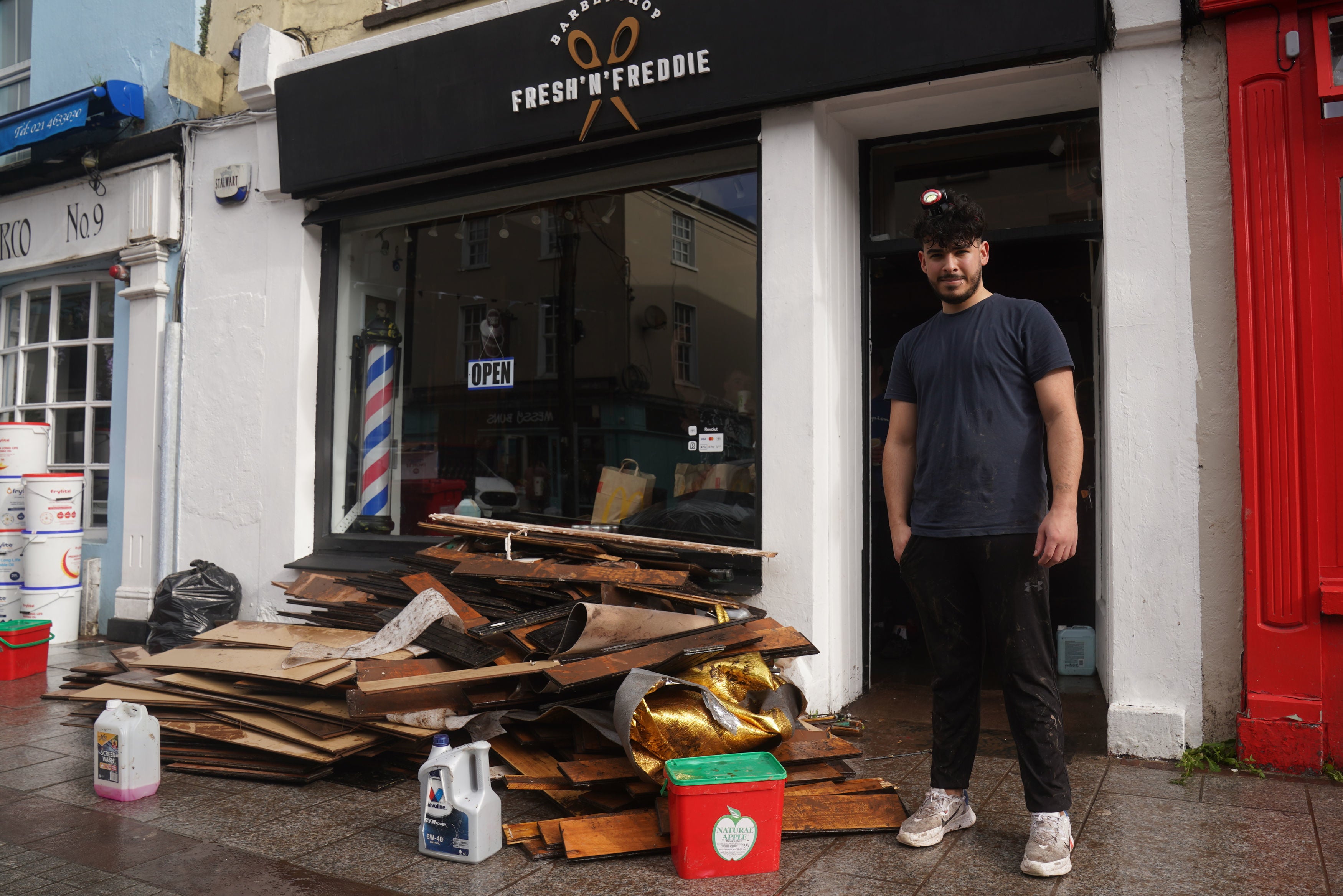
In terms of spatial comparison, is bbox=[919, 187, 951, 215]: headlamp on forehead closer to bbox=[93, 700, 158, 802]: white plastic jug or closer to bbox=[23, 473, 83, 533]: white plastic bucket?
bbox=[93, 700, 158, 802]: white plastic jug

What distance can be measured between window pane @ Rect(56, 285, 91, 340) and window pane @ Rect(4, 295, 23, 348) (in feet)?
2.33

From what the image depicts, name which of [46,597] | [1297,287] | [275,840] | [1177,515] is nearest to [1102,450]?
[1177,515]

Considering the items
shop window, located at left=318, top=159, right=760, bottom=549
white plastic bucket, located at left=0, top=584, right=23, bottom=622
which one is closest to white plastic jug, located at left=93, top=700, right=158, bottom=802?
shop window, located at left=318, top=159, right=760, bottom=549

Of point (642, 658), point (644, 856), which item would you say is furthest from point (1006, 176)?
point (644, 856)

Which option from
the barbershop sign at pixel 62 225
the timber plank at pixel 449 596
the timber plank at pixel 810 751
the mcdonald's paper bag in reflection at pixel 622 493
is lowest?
the timber plank at pixel 810 751

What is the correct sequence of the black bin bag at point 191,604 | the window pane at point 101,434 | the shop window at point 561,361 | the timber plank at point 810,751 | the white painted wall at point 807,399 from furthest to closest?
the window pane at point 101,434
the black bin bag at point 191,604
the shop window at point 561,361
the white painted wall at point 807,399
the timber plank at point 810,751

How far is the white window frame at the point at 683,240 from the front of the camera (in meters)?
5.96

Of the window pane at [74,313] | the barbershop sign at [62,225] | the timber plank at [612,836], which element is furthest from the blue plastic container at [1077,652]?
the window pane at [74,313]

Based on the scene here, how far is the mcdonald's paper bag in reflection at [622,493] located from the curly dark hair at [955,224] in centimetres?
293

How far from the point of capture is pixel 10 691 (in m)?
6.07

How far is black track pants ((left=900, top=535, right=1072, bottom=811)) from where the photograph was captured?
3.22m

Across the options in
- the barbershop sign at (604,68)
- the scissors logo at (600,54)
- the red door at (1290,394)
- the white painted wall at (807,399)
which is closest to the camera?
the red door at (1290,394)

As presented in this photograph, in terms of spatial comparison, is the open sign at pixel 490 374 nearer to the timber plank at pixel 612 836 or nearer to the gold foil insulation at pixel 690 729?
the gold foil insulation at pixel 690 729

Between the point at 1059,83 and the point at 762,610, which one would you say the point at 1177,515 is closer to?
the point at 762,610
